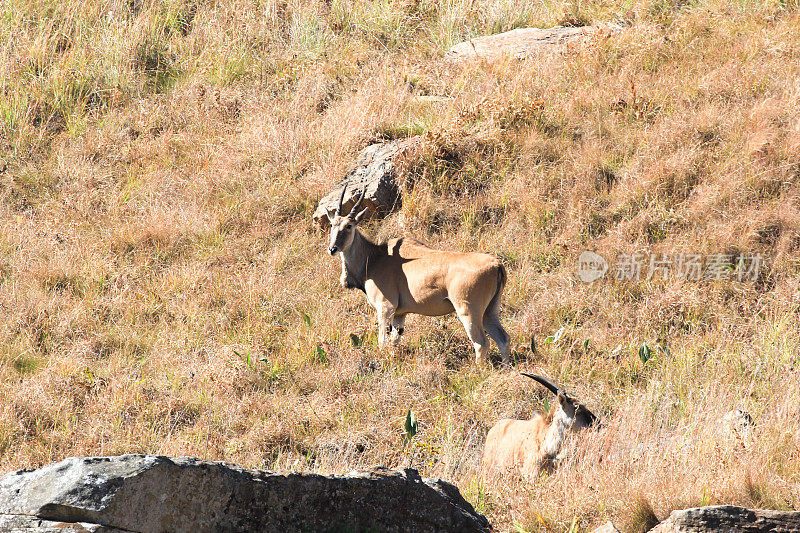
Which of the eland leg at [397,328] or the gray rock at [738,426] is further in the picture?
the eland leg at [397,328]

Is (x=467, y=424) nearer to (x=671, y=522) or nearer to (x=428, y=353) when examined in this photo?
(x=428, y=353)

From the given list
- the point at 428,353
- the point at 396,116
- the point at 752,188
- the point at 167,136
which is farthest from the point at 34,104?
the point at 752,188

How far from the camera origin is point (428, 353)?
412 inches

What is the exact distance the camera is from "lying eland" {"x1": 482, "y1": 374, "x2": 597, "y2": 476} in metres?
7.59

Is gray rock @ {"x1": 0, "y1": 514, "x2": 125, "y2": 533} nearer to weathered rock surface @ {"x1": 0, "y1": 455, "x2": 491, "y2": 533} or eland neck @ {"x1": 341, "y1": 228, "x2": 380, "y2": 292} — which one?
weathered rock surface @ {"x1": 0, "y1": 455, "x2": 491, "y2": 533}

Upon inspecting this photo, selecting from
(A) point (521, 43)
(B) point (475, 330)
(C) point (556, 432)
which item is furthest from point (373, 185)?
(C) point (556, 432)

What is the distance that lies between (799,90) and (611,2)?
533 cm

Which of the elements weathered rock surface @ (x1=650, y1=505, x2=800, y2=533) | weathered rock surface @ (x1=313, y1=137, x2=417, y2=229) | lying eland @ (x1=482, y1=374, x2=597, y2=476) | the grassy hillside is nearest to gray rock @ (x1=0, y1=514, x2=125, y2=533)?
the grassy hillside

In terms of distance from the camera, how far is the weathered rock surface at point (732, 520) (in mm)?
4609

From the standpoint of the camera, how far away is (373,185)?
1299cm

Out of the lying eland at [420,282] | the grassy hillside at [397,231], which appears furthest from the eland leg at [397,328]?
the grassy hillside at [397,231]

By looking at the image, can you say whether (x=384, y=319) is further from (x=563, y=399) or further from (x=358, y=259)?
(x=563, y=399)

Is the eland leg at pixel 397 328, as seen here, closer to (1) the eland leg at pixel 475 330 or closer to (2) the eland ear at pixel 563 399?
(1) the eland leg at pixel 475 330

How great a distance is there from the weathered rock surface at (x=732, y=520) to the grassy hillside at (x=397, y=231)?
0.63 meters
